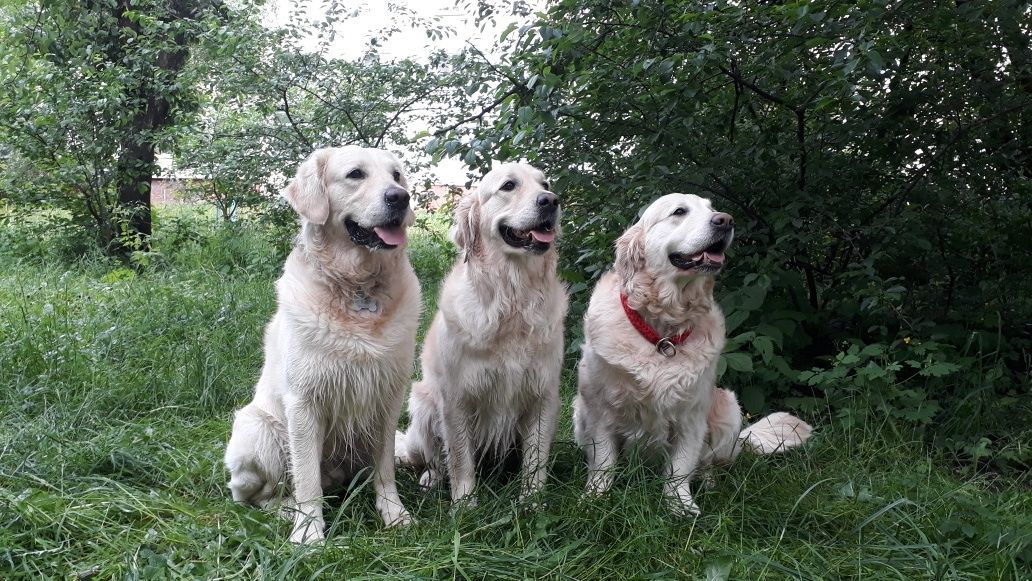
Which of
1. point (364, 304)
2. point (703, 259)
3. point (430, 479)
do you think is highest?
point (703, 259)

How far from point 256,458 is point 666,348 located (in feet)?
5.27

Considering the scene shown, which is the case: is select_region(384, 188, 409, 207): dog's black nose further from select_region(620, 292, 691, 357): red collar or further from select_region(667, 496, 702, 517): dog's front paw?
select_region(667, 496, 702, 517): dog's front paw

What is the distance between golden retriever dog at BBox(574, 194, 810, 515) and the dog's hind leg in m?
1.17

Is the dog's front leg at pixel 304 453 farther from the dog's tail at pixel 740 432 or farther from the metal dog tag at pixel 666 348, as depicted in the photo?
the dog's tail at pixel 740 432

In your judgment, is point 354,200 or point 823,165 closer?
point 354,200

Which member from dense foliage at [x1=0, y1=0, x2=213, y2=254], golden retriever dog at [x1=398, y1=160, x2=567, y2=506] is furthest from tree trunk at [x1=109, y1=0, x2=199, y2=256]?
golden retriever dog at [x1=398, y1=160, x2=567, y2=506]

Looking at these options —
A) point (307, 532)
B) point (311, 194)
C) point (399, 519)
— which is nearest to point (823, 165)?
point (311, 194)

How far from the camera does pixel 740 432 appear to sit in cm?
326

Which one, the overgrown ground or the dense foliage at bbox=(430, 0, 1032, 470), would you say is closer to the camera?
the overgrown ground

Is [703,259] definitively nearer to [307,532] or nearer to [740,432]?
[740,432]

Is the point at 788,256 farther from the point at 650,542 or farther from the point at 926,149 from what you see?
the point at 650,542

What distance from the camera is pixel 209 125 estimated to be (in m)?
7.57

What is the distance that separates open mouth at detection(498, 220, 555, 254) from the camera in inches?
110

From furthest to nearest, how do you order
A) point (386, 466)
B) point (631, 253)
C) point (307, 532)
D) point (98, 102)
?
point (98, 102) < point (631, 253) < point (386, 466) < point (307, 532)
